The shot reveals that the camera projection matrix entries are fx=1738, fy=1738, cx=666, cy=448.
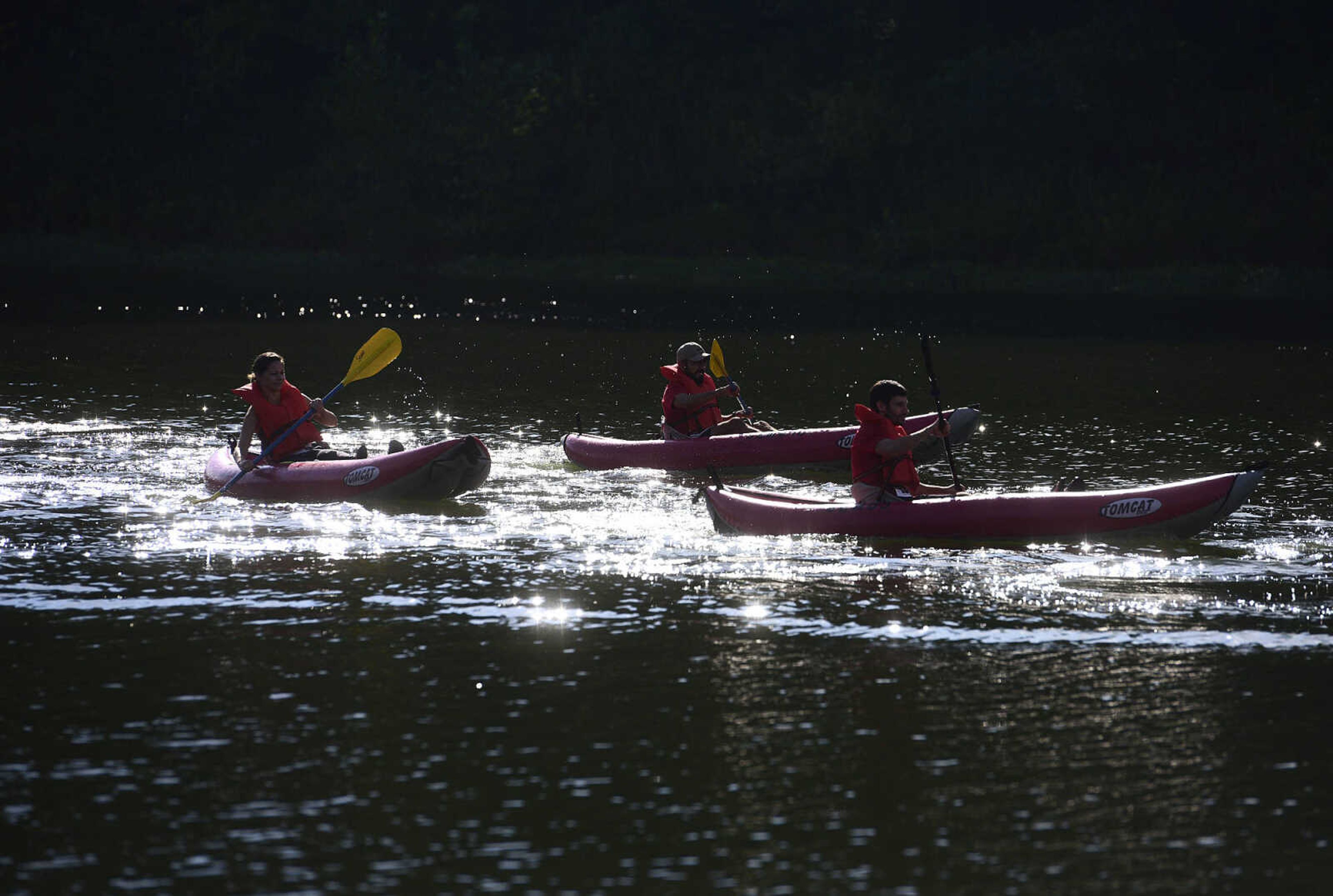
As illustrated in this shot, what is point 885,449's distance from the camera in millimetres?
11461

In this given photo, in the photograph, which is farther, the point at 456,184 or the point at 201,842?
the point at 456,184

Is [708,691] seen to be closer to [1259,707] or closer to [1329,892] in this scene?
[1259,707]

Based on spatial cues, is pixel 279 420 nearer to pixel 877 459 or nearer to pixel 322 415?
pixel 322 415

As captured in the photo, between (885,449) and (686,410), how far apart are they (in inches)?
178

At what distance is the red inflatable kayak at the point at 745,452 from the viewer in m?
15.3

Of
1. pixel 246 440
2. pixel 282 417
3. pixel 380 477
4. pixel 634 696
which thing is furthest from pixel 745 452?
pixel 634 696

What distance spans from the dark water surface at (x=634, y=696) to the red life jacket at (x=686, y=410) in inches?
41.7

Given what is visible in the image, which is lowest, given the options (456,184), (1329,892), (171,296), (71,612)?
(1329,892)

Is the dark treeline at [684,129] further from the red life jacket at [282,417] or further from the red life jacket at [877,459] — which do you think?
the red life jacket at [877,459]

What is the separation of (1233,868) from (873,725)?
77.4 inches

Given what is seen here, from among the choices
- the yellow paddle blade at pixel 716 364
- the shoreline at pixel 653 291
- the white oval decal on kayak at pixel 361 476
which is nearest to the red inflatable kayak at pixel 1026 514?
the white oval decal on kayak at pixel 361 476

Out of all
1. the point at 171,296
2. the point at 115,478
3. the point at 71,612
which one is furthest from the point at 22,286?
the point at 71,612

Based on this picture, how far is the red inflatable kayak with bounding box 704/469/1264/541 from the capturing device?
1109 centimetres

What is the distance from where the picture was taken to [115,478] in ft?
47.9
